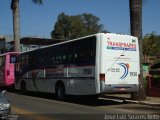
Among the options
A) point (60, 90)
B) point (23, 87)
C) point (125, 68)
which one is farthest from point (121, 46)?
point (23, 87)

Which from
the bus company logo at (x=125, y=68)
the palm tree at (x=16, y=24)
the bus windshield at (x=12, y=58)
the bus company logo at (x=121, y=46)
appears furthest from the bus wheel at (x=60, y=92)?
the palm tree at (x=16, y=24)

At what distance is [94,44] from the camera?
19.2 metres

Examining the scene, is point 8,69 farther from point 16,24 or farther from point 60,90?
point 60,90

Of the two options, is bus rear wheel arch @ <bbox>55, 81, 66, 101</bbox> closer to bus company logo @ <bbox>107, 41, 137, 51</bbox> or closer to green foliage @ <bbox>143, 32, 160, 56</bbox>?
bus company logo @ <bbox>107, 41, 137, 51</bbox>

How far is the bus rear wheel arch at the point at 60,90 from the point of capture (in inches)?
884

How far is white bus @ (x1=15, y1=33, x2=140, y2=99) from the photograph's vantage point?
18922mm

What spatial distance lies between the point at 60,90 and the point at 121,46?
4.97 metres

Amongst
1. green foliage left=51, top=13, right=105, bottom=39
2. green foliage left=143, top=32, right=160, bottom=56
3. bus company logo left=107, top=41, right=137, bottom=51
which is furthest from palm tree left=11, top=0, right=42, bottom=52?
green foliage left=51, top=13, right=105, bottom=39

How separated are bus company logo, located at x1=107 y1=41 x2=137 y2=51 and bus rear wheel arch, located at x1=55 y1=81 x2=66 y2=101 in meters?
4.48

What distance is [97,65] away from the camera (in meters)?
18.8

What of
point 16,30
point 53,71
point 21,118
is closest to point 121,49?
point 53,71

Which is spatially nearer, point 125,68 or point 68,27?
point 125,68

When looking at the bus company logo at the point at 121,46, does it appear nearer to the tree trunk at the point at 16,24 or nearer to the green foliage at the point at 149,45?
the tree trunk at the point at 16,24

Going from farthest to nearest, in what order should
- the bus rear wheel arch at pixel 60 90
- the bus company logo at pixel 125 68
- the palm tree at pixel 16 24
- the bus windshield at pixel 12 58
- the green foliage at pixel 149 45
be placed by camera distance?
the green foliage at pixel 149 45 < the palm tree at pixel 16 24 < the bus windshield at pixel 12 58 < the bus rear wheel arch at pixel 60 90 < the bus company logo at pixel 125 68
